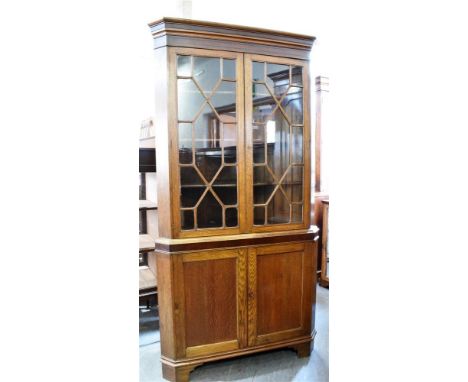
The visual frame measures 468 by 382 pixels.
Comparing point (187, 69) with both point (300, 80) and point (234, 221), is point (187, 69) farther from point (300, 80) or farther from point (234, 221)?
point (234, 221)

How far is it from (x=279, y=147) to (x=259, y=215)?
0.43m

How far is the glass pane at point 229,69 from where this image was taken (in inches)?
72.1

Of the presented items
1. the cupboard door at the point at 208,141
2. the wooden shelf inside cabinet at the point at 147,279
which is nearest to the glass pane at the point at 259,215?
the cupboard door at the point at 208,141

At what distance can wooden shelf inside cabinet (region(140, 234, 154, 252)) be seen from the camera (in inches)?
99.5

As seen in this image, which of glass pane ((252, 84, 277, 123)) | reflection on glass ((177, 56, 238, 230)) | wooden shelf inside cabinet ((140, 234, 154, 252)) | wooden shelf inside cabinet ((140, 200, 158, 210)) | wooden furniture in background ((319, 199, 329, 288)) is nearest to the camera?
reflection on glass ((177, 56, 238, 230))

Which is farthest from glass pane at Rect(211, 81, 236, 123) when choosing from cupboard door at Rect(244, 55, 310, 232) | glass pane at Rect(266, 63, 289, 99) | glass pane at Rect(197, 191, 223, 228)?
glass pane at Rect(197, 191, 223, 228)

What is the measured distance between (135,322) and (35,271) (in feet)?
0.78

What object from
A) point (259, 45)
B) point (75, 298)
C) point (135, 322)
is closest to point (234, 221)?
point (259, 45)

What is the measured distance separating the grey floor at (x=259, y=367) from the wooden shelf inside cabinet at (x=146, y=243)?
2.10 feet

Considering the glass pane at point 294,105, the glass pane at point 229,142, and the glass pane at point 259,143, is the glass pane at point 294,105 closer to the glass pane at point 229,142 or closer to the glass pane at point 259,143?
the glass pane at point 259,143

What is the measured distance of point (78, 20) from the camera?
1.84 ft

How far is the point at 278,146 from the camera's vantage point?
2.03 m

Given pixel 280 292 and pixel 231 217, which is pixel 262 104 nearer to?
pixel 231 217

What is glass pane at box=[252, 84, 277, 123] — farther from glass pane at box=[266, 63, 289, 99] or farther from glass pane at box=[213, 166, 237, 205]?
glass pane at box=[213, 166, 237, 205]
